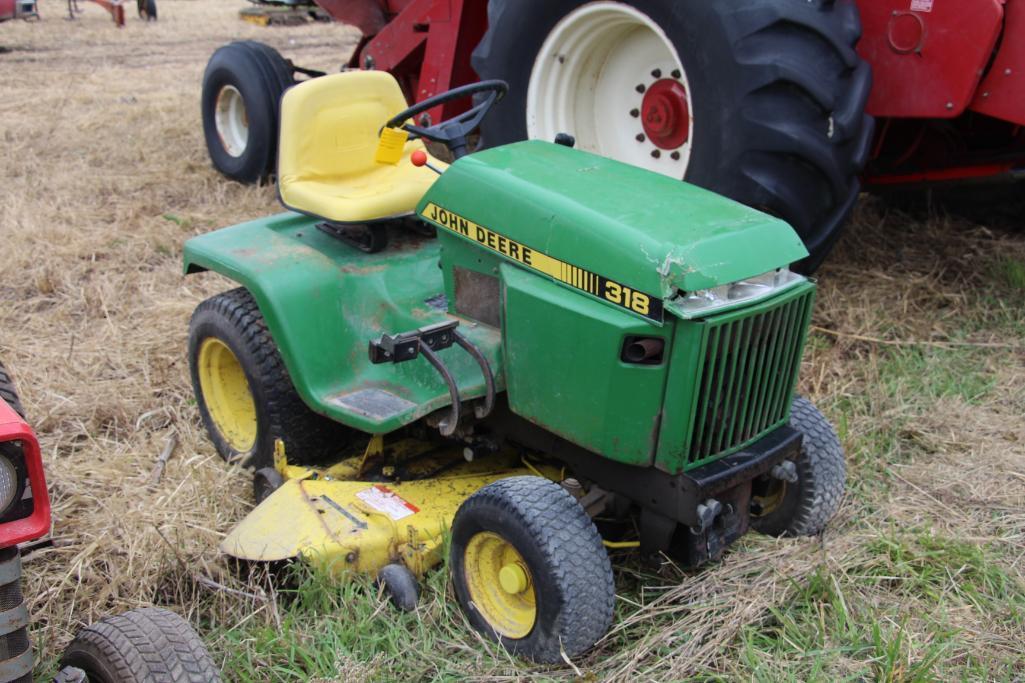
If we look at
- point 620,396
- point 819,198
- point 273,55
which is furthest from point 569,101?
point 273,55

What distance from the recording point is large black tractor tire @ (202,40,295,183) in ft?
19.2

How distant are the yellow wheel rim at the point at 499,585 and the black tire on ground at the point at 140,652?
715 millimetres

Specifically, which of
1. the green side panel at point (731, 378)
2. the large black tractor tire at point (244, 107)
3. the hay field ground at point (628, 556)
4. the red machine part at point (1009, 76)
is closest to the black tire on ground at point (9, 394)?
the hay field ground at point (628, 556)

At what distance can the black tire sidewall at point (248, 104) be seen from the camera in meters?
5.84

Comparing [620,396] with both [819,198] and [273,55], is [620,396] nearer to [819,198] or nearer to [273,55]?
[819,198]

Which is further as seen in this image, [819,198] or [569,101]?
[569,101]

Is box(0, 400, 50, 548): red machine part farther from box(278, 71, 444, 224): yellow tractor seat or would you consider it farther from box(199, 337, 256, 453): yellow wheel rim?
box(199, 337, 256, 453): yellow wheel rim

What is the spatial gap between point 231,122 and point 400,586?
437cm

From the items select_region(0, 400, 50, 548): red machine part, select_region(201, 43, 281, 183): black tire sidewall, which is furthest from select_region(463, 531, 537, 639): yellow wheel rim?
select_region(201, 43, 281, 183): black tire sidewall

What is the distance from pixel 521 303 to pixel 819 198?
1.40 meters

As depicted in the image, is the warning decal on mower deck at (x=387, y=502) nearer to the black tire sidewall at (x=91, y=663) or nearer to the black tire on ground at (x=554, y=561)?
the black tire on ground at (x=554, y=561)

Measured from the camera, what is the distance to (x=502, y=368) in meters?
2.71

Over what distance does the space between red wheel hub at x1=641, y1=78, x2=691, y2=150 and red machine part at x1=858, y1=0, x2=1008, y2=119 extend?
0.62 meters

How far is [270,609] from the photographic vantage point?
2625mm
